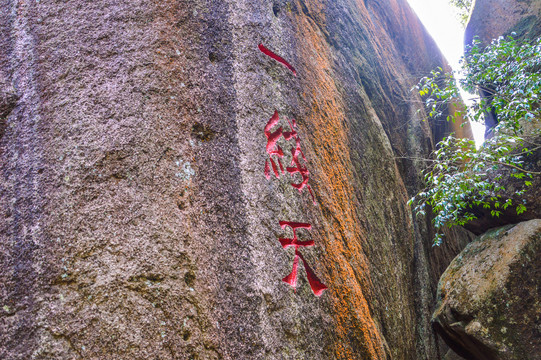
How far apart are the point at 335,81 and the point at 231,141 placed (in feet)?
8.46

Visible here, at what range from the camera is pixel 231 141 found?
2.94 metres

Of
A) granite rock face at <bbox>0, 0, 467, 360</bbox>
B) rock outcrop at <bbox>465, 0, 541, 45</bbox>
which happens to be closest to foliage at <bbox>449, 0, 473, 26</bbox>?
rock outcrop at <bbox>465, 0, 541, 45</bbox>

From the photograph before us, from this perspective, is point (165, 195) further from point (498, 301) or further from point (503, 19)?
point (503, 19)

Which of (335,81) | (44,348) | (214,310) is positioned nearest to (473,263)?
(335,81)

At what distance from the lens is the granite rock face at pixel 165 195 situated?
7.17 ft

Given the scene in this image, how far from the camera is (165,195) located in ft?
8.17

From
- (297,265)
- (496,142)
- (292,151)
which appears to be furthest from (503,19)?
(297,265)

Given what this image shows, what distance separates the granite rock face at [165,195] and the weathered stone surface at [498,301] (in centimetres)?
204

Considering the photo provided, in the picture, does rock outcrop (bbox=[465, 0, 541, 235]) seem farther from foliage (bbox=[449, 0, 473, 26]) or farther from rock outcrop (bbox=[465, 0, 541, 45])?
foliage (bbox=[449, 0, 473, 26])

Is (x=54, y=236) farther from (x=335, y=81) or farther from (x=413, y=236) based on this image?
(x=413, y=236)

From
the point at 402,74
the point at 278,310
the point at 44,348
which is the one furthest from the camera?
the point at 402,74

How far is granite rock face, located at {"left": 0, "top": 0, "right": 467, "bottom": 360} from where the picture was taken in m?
2.19

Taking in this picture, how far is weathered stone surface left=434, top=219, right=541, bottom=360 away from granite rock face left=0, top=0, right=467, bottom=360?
2.04 meters

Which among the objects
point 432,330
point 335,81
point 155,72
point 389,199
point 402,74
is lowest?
point 432,330
